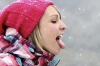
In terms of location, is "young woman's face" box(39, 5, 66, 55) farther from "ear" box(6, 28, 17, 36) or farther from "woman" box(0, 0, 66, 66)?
"ear" box(6, 28, 17, 36)

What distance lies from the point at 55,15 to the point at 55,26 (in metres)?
0.07

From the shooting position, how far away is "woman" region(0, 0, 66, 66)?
2.55 metres

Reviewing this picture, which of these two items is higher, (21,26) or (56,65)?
(21,26)

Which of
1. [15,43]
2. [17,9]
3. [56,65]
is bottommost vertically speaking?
[56,65]

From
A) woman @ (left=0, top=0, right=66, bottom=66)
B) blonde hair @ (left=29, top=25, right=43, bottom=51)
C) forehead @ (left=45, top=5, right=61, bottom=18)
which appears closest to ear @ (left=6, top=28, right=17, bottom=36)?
woman @ (left=0, top=0, right=66, bottom=66)

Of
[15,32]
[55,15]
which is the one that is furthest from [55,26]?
[15,32]

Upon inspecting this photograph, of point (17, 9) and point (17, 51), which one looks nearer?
point (17, 51)

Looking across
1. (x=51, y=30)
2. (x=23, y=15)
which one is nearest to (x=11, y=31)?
(x=23, y=15)

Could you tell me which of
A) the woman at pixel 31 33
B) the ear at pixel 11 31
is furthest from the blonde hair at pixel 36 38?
the ear at pixel 11 31

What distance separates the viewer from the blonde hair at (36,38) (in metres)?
2.59

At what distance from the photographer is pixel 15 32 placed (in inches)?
103

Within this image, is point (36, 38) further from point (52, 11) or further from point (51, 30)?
point (52, 11)

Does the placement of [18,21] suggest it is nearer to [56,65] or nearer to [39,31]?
[39,31]

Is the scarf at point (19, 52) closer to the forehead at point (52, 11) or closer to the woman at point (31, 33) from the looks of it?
the woman at point (31, 33)
